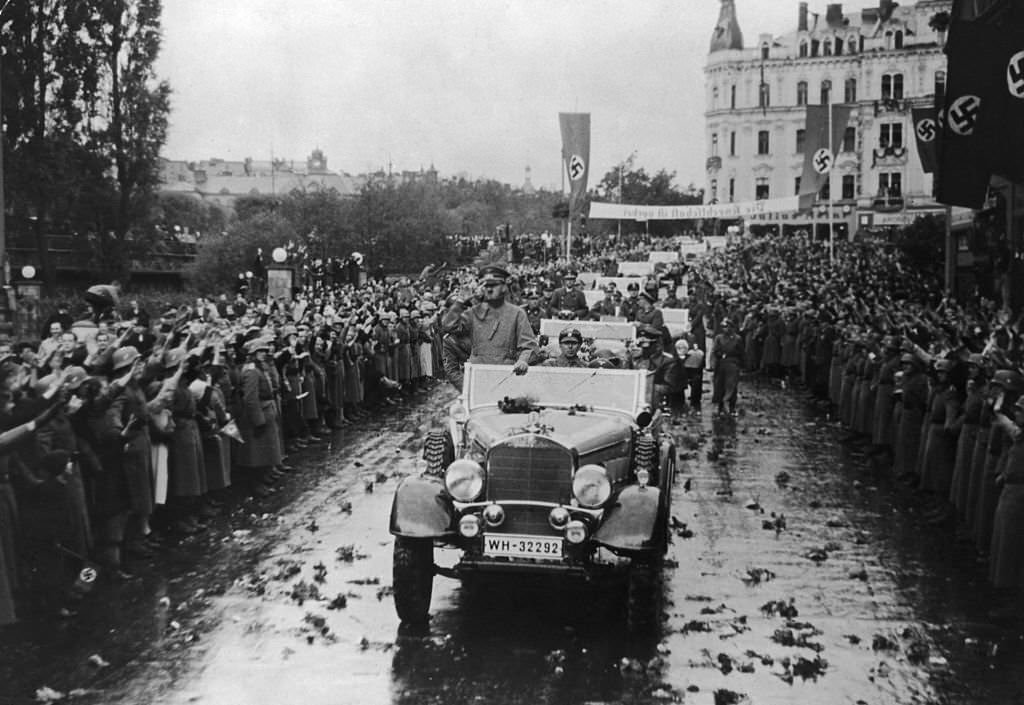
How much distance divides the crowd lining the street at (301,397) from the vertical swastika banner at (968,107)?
1884 millimetres

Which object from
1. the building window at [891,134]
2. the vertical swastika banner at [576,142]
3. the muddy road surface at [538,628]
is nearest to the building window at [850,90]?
the building window at [891,134]

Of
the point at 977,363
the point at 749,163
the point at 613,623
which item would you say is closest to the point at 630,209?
the point at 749,163

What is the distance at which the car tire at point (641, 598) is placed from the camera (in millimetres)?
8883

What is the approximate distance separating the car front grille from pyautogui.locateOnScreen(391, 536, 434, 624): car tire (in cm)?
66

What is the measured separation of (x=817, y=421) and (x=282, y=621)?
14.6 metres

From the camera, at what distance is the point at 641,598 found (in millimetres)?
8883

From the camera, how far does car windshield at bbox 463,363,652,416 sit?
10.7m

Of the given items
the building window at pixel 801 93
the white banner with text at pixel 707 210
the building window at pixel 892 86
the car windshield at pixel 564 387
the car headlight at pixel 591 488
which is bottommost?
the car headlight at pixel 591 488

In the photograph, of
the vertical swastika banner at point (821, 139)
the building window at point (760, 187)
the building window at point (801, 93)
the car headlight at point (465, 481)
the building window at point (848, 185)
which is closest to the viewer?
the car headlight at point (465, 481)

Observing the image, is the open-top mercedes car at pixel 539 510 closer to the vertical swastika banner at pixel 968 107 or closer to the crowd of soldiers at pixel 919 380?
the crowd of soldiers at pixel 919 380

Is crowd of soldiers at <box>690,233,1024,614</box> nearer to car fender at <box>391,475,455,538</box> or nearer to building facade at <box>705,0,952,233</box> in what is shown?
car fender at <box>391,475,455,538</box>

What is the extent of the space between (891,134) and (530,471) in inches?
2471

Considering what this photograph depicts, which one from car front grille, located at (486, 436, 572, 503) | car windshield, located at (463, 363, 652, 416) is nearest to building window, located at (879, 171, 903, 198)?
car windshield, located at (463, 363, 652, 416)

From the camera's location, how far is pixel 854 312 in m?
21.9
